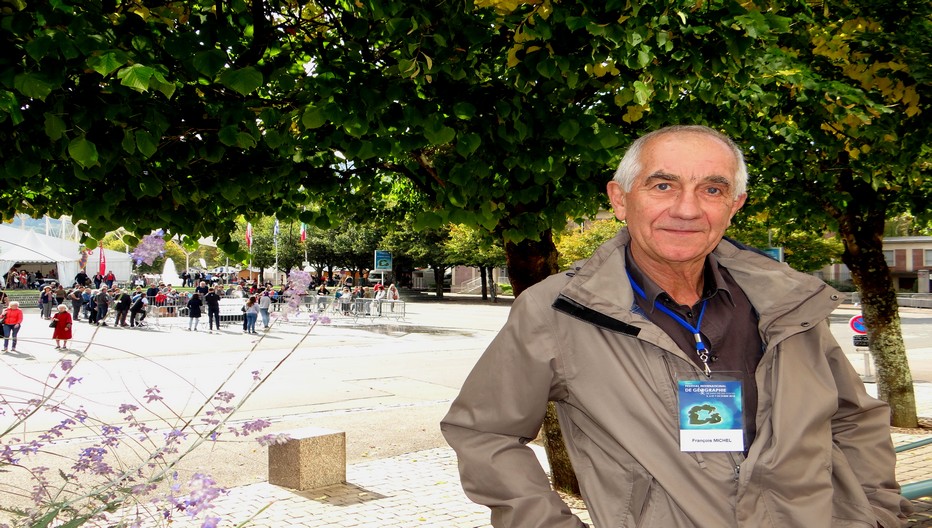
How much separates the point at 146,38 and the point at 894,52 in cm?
470

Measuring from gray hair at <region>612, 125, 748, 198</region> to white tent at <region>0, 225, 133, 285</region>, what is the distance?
23.0 meters

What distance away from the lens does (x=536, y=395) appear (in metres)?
1.91

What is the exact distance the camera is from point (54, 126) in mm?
3643

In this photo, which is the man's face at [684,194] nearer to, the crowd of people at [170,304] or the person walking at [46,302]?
the crowd of people at [170,304]

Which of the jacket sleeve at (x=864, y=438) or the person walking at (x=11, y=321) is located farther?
the person walking at (x=11, y=321)

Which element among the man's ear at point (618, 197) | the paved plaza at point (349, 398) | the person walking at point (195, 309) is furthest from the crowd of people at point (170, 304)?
the man's ear at point (618, 197)

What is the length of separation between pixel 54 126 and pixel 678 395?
311 centimetres

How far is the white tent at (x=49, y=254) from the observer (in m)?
30.0

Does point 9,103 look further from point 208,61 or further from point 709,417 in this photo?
point 709,417

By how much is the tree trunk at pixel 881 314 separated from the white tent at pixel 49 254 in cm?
1952

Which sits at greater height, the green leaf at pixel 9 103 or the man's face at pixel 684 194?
the green leaf at pixel 9 103

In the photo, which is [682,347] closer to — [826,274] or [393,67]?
[393,67]

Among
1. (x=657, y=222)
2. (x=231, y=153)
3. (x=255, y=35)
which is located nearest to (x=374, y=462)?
(x=231, y=153)

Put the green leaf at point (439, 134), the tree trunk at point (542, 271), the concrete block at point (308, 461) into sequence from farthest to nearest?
the concrete block at point (308, 461) < the tree trunk at point (542, 271) < the green leaf at point (439, 134)
